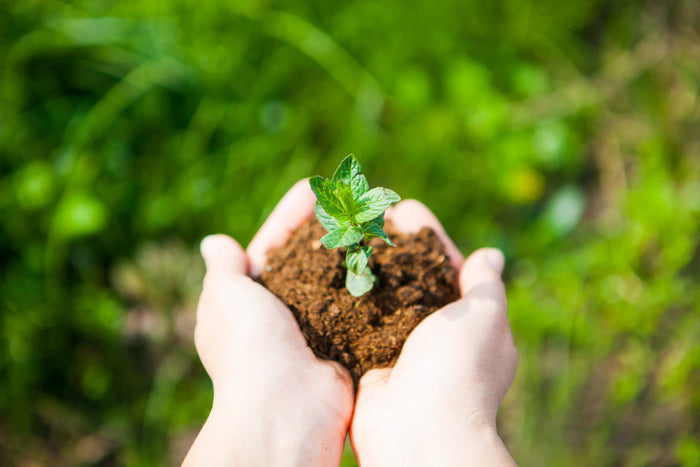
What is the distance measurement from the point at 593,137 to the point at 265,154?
5.89 feet

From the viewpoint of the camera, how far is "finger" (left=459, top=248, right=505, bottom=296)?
4.88 feet

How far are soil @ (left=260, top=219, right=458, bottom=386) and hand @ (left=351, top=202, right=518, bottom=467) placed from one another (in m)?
0.06

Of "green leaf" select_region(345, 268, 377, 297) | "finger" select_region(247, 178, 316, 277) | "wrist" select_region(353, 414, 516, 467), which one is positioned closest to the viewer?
"wrist" select_region(353, 414, 516, 467)

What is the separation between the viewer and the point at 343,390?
4.43 feet

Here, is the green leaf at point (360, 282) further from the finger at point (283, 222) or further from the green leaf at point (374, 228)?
the finger at point (283, 222)

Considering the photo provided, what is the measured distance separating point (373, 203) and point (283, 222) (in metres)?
0.49

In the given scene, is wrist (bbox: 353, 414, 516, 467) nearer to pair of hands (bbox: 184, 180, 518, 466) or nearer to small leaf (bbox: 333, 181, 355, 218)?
pair of hands (bbox: 184, 180, 518, 466)

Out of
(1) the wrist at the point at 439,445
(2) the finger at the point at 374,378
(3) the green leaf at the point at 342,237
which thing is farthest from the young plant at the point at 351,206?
(1) the wrist at the point at 439,445

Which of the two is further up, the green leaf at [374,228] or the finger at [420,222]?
the green leaf at [374,228]

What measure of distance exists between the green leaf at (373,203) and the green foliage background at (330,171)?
3.75 feet

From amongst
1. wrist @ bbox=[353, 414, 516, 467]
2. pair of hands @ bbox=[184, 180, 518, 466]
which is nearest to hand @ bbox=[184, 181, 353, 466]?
pair of hands @ bbox=[184, 180, 518, 466]

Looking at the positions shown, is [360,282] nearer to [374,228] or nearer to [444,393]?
[374,228]

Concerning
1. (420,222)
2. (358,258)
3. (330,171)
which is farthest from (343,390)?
(330,171)

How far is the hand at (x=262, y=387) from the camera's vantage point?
3.98ft
